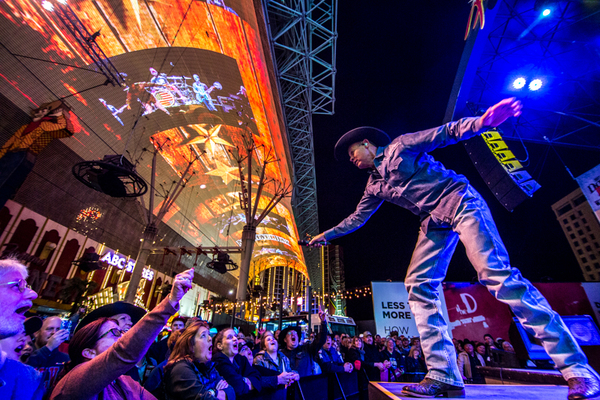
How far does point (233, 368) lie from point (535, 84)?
10.5 m

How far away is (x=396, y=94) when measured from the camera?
801cm

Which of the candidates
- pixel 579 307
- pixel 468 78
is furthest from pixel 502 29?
pixel 579 307

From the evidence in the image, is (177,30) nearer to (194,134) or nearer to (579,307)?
(194,134)

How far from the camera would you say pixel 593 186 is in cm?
827

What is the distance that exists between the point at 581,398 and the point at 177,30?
1072 centimetres

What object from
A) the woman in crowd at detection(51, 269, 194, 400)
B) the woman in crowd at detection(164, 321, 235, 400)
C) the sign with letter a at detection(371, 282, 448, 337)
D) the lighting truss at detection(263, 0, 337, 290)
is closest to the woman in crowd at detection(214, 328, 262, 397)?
the woman in crowd at detection(164, 321, 235, 400)

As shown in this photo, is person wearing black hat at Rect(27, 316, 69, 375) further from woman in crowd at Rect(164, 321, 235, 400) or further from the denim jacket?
the denim jacket

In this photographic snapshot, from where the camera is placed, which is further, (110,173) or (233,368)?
(110,173)

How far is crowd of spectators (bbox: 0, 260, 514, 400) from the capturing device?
0.88m

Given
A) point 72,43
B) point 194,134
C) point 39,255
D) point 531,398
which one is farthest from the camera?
point 194,134

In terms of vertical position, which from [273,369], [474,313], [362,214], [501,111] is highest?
[501,111]

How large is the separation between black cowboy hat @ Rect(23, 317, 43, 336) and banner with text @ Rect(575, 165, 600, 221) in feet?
45.2

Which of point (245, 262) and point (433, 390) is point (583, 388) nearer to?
point (433, 390)

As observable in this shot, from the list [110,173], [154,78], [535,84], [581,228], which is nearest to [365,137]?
[110,173]
